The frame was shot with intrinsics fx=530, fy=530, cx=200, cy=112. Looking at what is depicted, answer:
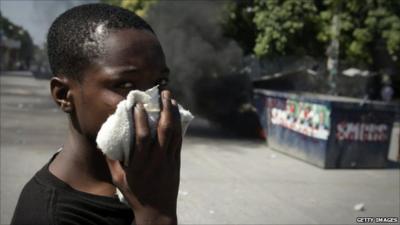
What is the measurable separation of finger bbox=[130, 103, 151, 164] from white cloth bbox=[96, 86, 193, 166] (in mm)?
12

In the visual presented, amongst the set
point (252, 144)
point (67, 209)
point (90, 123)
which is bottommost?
point (252, 144)

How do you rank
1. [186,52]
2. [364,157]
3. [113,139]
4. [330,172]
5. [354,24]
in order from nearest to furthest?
1. [113,139]
2. [330,172]
3. [364,157]
4. [186,52]
5. [354,24]

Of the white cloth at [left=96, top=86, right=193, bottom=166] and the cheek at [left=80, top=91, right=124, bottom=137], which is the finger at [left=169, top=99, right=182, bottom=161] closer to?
the white cloth at [left=96, top=86, right=193, bottom=166]

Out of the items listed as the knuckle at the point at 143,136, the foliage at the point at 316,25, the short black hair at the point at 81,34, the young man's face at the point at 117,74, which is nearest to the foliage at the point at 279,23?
the foliage at the point at 316,25

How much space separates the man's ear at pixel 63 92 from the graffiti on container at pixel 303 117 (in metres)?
7.45

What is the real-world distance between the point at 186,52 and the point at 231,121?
189 cm

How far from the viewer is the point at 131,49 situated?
45.5 inches

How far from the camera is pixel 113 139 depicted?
0.99 meters

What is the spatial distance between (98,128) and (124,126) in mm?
226

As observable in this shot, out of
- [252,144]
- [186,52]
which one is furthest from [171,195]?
[186,52]

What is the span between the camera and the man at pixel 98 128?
3.32ft

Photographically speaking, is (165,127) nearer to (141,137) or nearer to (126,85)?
(141,137)

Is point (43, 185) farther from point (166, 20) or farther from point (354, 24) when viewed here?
point (354, 24)

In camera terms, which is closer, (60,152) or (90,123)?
Result: (90,123)
